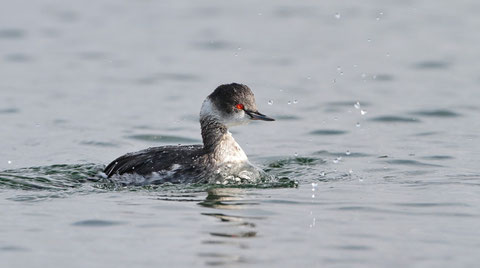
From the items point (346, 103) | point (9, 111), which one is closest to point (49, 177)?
point (9, 111)

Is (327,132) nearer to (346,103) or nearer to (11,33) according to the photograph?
(346,103)

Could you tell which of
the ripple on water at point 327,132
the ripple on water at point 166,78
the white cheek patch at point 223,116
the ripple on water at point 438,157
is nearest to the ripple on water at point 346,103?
the ripple on water at point 327,132

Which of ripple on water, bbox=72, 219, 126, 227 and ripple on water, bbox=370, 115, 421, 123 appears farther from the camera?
ripple on water, bbox=370, 115, 421, 123

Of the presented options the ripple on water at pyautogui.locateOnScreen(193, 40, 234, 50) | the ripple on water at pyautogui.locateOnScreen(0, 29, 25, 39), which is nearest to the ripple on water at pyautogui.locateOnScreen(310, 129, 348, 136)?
the ripple on water at pyautogui.locateOnScreen(193, 40, 234, 50)

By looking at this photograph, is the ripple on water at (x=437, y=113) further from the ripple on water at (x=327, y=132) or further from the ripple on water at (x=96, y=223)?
the ripple on water at (x=96, y=223)

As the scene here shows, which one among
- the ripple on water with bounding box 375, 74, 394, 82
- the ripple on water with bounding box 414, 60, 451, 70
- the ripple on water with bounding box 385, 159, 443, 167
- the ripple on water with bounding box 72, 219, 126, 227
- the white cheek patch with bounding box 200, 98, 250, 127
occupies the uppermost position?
the ripple on water with bounding box 414, 60, 451, 70

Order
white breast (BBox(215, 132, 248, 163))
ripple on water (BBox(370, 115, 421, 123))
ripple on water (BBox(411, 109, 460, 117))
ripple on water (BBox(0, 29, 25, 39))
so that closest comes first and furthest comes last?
1. white breast (BBox(215, 132, 248, 163))
2. ripple on water (BBox(370, 115, 421, 123))
3. ripple on water (BBox(411, 109, 460, 117))
4. ripple on water (BBox(0, 29, 25, 39))

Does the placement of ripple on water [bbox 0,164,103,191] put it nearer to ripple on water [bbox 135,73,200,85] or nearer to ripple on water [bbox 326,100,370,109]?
ripple on water [bbox 326,100,370,109]

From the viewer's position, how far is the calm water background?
31.6ft

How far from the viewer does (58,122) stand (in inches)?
637

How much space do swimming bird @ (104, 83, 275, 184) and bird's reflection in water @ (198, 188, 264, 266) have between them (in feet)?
1.45

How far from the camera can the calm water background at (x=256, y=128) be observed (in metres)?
9.62

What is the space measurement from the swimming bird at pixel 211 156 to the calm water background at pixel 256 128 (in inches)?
14.5

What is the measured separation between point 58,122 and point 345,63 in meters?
6.14
